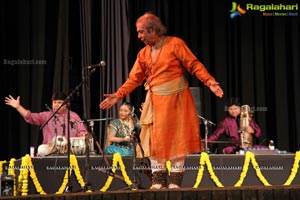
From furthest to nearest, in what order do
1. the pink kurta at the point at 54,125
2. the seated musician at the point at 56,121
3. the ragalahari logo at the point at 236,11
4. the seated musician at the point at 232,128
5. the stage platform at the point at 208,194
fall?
the ragalahari logo at the point at 236,11 < the seated musician at the point at 232,128 < the pink kurta at the point at 54,125 < the seated musician at the point at 56,121 < the stage platform at the point at 208,194

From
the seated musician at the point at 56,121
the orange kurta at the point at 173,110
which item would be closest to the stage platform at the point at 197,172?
the seated musician at the point at 56,121

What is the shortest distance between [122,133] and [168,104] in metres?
2.40

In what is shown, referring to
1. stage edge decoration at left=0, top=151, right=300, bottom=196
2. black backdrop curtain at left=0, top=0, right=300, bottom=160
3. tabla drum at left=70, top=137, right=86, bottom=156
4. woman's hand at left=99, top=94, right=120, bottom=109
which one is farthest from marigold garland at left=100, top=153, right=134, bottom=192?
black backdrop curtain at left=0, top=0, right=300, bottom=160

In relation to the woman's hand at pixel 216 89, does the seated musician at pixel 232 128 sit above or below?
below

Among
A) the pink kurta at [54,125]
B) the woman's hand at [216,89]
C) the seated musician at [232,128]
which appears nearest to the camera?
the woman's hand at [216,89]

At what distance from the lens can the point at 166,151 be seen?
4172 mm

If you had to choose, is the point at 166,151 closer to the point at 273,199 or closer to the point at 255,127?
the point at 273,199

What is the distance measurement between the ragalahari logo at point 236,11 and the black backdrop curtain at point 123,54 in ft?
0.19

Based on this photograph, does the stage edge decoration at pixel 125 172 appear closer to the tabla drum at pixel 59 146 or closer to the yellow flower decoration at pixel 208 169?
the yellow flower decoration at pixel 208 169

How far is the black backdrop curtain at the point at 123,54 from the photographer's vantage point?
25.0 ft

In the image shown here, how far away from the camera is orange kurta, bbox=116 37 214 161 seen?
4.18 meters

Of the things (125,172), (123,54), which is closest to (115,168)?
(125,172)

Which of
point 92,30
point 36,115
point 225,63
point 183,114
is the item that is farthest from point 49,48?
point 183,114

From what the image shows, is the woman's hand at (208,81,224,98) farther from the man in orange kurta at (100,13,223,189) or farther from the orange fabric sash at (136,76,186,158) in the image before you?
the orange fabric sash at (136,76,186,158)
